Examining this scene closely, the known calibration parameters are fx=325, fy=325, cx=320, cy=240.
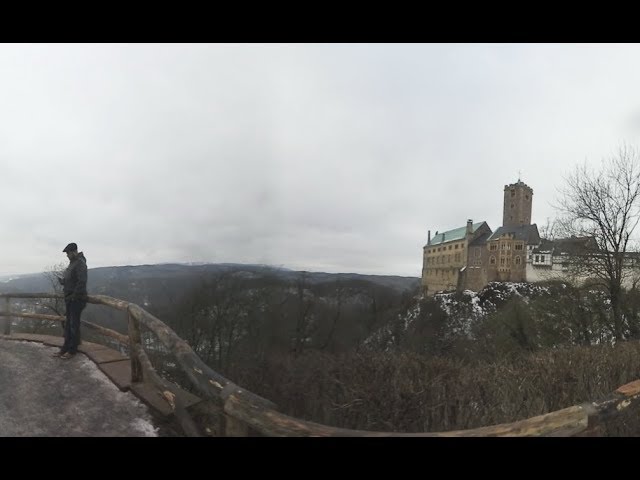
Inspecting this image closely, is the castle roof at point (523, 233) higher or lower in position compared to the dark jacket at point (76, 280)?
higher

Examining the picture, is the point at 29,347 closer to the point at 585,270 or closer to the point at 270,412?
the point at 270,412

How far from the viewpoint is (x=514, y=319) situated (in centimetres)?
1958

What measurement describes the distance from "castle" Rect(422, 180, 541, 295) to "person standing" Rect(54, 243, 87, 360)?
4540cm

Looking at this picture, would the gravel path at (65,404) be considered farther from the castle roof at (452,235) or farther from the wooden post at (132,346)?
the castle roof at (452,235)

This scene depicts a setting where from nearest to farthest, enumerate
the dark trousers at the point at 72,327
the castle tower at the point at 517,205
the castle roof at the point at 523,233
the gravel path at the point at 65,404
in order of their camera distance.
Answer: the gravel path at the point at 65,404, the dark trousers at the point at 72,327, the castle roof at the point at 523,233, the castle tower at the point at 517,205

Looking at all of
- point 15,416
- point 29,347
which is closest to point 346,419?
point 15,416

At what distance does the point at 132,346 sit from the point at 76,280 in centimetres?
201

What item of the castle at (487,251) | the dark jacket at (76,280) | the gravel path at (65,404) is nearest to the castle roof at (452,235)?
the castle at (487,251)

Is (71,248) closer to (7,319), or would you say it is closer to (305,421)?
(7,319)

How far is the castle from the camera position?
137 feet

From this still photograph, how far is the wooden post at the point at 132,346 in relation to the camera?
319cm

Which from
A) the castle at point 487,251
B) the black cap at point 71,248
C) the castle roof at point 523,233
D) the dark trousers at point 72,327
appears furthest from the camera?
the castle at point 487,251
